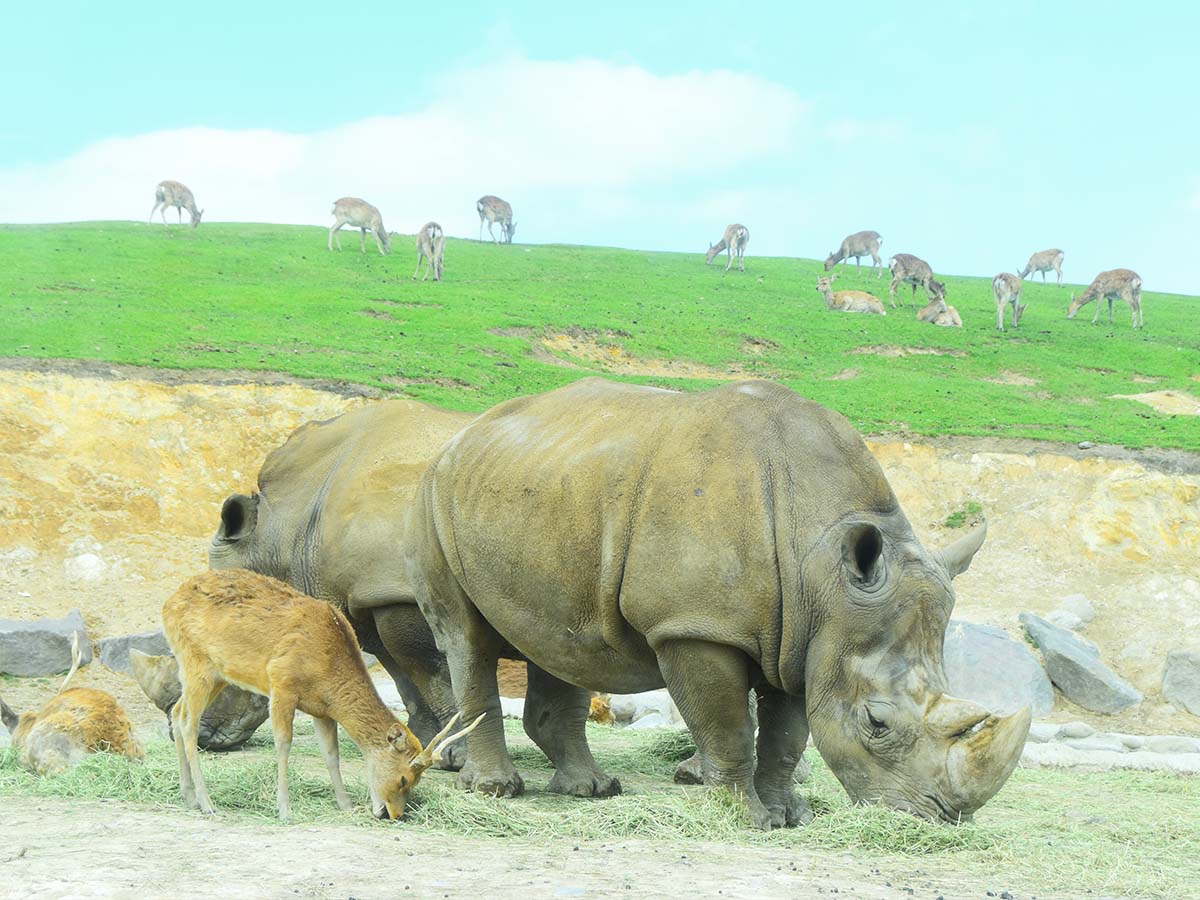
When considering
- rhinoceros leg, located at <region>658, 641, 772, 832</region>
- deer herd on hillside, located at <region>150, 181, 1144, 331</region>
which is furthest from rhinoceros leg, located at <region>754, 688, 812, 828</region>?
deer herd on hillside, located at <region>150, 181, 1144, 331</region>

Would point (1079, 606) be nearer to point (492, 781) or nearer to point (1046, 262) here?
point (492, 781)

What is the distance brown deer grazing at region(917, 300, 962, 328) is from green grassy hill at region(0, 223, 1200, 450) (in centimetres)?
76

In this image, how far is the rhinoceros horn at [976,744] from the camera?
20.8ft

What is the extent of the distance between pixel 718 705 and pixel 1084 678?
10.1 metres

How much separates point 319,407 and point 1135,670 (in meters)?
11.9

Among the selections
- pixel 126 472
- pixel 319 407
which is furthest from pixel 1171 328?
pixel 126 472

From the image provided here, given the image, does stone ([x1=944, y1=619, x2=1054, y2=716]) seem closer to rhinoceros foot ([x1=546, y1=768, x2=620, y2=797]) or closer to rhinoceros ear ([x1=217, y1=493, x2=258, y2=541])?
rhinoceros foot ([x1=546, y1=768, x2=620, y2=797])

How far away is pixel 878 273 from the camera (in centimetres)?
5081

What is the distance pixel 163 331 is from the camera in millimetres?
24797

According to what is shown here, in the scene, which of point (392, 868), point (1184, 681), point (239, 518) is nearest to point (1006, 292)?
point (1184, 681)

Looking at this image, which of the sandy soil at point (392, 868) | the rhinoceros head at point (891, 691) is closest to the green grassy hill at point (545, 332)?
the sandy soil at point (392, 868)

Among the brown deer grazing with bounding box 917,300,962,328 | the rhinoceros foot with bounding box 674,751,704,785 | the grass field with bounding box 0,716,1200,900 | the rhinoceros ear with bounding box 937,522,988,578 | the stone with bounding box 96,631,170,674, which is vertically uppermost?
the brown deer grazing with bounding box 917,300,962,328

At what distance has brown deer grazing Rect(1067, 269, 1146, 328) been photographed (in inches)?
1633

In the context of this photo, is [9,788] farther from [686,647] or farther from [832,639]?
[832,639]
